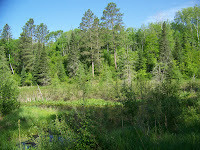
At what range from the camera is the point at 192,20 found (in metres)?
49.6

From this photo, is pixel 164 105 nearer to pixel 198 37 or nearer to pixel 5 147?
pixel 5 147

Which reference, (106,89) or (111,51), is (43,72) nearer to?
(111,51)

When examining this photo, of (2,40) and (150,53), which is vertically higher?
(2,40)

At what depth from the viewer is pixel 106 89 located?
1060 inches

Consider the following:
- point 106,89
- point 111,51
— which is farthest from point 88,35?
point 106,89

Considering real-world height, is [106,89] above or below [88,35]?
below

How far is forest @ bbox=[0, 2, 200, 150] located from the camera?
200 inches

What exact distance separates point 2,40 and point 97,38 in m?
39.6

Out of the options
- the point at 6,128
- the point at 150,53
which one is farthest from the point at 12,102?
the point at 150,53

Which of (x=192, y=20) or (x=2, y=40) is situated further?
(x=2, y=40)

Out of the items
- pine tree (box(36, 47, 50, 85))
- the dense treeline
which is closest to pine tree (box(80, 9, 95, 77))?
the dense treeline

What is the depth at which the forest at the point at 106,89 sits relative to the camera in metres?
5.08

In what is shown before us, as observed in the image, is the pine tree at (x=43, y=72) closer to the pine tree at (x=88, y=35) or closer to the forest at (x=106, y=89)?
the forest at (x=106, y=89)

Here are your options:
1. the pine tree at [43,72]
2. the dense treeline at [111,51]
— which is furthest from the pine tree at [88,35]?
the pine tree at [43,72]
